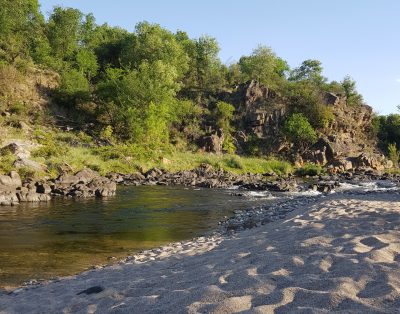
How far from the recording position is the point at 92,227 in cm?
1761

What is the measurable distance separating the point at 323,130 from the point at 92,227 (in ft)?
218

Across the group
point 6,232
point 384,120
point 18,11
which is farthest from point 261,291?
point 384,120

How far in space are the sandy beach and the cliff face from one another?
188 feet

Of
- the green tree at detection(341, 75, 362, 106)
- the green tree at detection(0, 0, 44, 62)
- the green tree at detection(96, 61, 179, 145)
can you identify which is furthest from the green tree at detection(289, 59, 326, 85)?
the green tree at detection(0, 0, 44, 62)

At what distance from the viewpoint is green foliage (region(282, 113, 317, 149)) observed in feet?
226

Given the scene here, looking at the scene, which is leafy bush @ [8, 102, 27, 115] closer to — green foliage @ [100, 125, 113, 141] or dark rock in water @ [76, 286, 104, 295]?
green foliage @ [100, 125, 113, 141]

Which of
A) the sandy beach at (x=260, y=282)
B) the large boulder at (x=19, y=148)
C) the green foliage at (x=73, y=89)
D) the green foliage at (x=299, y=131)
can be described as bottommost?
the sandy beach at (x=260, y=282)

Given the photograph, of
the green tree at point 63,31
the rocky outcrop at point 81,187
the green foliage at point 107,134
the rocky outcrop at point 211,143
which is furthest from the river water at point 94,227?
the green tree at point 63,31

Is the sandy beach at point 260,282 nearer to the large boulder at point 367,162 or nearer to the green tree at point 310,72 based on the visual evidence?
the large boulder at point 367,162

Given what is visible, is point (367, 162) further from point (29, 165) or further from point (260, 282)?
point (260, 282)

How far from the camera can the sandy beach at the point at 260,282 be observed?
5.10 m

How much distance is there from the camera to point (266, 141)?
71875mm

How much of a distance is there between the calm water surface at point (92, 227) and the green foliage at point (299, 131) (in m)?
42.2

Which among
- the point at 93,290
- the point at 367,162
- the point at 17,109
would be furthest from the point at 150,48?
the point at 93,290
